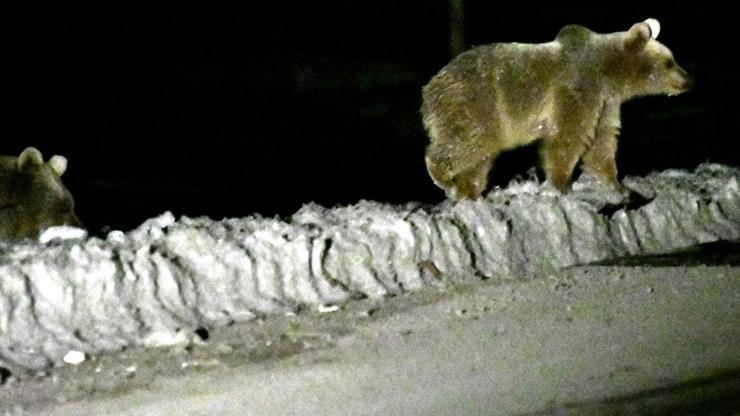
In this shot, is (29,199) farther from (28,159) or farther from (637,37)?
(637,37)

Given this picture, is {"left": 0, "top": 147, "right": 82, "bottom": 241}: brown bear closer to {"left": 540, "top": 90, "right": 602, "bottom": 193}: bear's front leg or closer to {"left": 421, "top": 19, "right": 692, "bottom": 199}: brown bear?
{"left": 421, "top": 19, "right": 692, "bottom": 199}: brown bear

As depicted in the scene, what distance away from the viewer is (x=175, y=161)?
1485 centimetres

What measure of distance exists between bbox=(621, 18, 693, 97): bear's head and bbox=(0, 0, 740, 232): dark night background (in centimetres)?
301

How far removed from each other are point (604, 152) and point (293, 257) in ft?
11.8

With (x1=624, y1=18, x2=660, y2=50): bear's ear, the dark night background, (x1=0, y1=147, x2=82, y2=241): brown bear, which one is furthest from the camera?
the dark night background

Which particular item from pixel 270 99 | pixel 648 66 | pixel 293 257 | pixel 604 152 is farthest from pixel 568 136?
pixel 270 99

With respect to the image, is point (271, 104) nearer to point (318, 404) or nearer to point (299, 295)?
point (299, 295)

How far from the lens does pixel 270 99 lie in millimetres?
20453

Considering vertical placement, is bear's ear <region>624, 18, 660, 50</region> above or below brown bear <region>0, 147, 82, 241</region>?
above

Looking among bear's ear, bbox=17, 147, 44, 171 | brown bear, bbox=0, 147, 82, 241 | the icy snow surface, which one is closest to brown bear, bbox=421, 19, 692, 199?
the icy snow surface

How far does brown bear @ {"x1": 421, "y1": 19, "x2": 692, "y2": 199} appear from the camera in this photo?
8719 mm

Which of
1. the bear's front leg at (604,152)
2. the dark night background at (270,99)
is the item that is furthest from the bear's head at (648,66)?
the dark night background at (270,99)

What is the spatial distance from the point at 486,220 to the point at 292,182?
5557 mm

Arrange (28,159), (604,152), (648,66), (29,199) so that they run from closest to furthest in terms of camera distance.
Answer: (29,199), (28,159), (604,152), (648,66)
